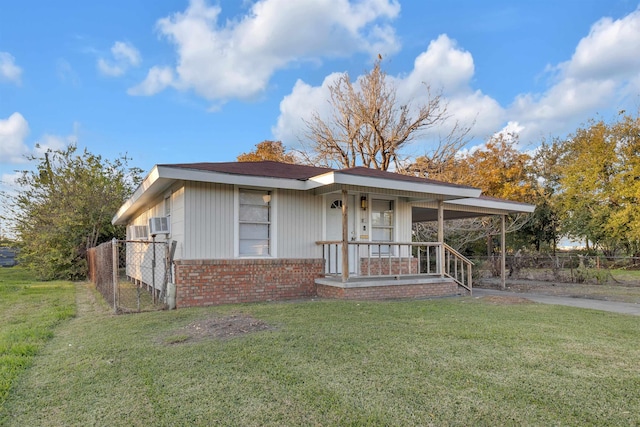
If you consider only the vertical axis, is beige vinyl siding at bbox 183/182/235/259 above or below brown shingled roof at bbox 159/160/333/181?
below

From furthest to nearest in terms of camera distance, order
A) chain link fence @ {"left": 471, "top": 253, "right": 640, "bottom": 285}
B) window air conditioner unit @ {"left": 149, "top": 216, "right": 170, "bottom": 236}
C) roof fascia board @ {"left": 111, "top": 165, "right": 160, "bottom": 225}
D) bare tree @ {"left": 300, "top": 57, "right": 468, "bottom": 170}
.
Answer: bare tree @ {"left": 300, "top": 57, "right": 468, "bottom": 170} → chain link fence @ {"left": 471, "top": 253, "right": 640, "bottom": 285} → window air conditioner unit @ {"left": 149, "top": 216, "right": 170, "bottom": 236} → roof fascia board @ {"left": 111, "top": 165, "right": 160, "bottom": 225}

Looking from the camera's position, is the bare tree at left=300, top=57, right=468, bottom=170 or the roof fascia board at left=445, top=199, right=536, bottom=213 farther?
the bare tree at left=300, top=57, right=468, bottom=170

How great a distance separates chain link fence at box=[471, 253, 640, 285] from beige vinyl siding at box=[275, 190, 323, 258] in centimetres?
797

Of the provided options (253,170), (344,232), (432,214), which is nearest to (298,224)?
(344,232)

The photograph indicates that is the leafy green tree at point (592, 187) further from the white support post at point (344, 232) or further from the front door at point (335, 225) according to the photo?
the white support post at point (344, 232)

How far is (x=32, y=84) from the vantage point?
1437cm

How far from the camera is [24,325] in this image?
6023mm

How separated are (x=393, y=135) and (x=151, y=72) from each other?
41.7ft

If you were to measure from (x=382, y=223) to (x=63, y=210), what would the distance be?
13355 millimetres

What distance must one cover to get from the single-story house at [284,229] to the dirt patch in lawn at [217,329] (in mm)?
1952

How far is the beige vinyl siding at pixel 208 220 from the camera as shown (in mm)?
7609

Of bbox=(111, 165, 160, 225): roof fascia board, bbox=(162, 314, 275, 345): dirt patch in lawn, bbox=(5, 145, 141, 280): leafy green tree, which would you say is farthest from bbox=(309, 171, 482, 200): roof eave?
bbox=(5, 145, 141, 280): leafy green tree

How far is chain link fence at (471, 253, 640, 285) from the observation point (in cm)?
1352

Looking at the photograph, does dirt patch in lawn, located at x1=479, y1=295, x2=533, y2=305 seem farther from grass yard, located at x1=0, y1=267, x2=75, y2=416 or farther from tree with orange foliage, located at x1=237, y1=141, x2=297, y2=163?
tree with orange foliage, located at x1=237, y1=141, x2=297, y2=163
